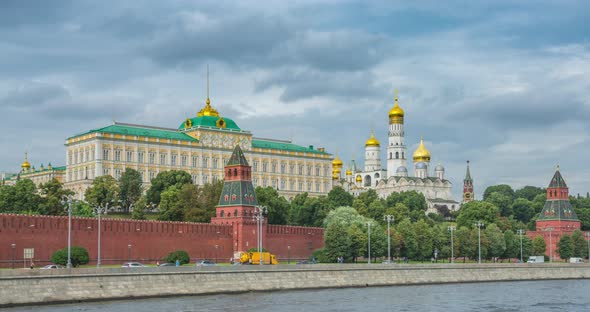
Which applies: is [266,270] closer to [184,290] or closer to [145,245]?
[184,290]

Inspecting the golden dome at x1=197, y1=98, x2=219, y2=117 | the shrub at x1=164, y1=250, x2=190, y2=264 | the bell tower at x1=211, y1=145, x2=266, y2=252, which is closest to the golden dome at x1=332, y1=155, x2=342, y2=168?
the golden dome at x1=197, y1=98, x2=219, y2=117

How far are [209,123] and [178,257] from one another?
5951 cm

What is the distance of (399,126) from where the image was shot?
184375 mm

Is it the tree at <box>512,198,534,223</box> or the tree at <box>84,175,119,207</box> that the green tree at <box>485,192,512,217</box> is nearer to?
the tree at <box>512,198,534,223</box>

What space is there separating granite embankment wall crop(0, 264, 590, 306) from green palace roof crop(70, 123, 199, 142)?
60.2 metres

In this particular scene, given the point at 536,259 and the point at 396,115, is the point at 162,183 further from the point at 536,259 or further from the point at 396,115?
the point at 396,115

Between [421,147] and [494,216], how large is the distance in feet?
224

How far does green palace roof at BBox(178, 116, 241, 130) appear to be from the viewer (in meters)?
136

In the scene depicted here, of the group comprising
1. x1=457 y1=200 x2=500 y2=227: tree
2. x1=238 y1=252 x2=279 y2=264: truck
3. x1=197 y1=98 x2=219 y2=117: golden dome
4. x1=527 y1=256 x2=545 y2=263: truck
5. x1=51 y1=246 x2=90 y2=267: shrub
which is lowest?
x1=527 y1=256 x2=545 y2=263: truck

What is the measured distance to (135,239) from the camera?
7831 centimetres

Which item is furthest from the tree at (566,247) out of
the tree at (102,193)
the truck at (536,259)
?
the tree at (102,193)

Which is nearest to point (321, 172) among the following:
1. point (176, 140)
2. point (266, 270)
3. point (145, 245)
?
point (176, 140)

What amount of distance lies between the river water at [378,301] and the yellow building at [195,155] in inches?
2506

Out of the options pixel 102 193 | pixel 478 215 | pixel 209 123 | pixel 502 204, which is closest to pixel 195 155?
pixel 209 123
